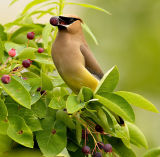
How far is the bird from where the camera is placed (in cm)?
226

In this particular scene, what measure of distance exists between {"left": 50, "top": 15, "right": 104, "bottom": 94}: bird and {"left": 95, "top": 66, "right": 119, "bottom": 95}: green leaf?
0.35 meters

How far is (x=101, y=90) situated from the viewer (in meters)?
1.89

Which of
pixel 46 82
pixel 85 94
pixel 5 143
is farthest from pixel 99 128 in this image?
pixel 5 143

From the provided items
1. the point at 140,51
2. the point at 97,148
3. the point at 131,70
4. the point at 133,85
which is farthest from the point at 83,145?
the point at 140,51

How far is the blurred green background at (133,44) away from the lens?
190 inches

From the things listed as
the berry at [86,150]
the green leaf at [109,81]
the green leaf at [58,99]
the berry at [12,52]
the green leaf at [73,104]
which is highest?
the berry at [12,52]

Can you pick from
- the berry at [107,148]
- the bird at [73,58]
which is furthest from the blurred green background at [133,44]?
the berry at [107,148]

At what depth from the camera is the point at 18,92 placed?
1801mm

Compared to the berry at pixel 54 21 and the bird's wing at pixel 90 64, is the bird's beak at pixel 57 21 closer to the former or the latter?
the berry at pixel 54 21

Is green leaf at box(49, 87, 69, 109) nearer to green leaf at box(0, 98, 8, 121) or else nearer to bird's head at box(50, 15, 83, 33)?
green leaf at box(0, 98, 8, 121)

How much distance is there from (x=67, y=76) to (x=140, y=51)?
316 cm

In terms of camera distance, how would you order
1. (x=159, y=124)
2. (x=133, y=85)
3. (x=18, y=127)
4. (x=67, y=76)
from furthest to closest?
1. (x=159, y=124)
2. (x=133, y=85)
3. (x=67, y=76)
4. (x=18, y=127)

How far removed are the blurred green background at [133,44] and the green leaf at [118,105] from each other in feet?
9.02

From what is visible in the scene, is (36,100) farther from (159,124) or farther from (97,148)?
(159,124)
